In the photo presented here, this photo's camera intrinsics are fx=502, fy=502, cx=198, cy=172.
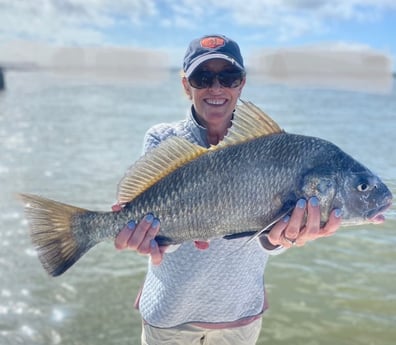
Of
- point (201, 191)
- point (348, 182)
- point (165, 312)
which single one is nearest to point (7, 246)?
point (165, 312)

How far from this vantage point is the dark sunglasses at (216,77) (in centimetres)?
339

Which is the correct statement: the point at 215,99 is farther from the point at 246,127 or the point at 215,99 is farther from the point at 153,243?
the point at 153,243

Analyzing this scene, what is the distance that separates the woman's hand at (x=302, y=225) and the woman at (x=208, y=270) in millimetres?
321

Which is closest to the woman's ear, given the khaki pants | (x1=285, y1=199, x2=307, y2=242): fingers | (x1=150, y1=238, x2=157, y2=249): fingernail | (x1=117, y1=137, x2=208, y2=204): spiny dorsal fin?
(x1=117, y1=137, x2=208, y2=204): spiny dorsal fin

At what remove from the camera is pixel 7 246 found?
27.4 ft

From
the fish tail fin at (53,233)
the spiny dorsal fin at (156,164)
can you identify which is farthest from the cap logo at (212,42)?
the fish tail fin at (53,233)

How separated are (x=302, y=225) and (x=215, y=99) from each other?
110 cm

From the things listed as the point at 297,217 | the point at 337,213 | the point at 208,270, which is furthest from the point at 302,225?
the point at 208,270

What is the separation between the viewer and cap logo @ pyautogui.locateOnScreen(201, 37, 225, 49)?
338 cm

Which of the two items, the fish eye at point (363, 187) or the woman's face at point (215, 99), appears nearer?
the fish eye at point (363, 187)

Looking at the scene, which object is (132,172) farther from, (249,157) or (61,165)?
(61,165)

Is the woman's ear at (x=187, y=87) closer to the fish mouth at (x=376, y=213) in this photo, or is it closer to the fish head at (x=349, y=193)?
the fish head at (x=349, y=193)

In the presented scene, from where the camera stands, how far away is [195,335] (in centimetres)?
336

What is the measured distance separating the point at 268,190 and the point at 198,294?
37.7 inches
